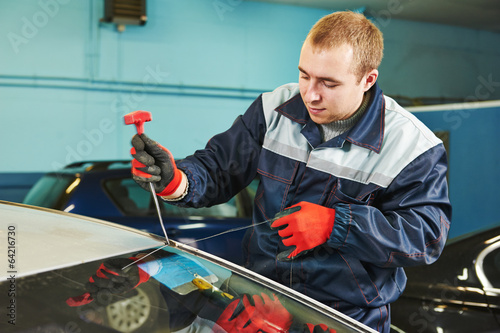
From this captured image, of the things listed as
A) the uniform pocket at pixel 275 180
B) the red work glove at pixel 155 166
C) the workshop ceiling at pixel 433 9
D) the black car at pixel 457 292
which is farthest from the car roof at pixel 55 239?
the workshop ceiling at pixel 433 9

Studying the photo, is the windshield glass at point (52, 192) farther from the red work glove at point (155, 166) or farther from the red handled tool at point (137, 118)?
the red handled tool at point (137, 118)

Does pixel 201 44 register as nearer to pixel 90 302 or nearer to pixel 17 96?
pixel 17 96

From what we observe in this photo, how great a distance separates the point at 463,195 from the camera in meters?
4.41

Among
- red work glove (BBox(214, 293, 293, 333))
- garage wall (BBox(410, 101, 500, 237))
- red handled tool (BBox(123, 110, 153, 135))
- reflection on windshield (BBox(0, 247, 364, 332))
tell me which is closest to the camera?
reflection on windshield (BBox(0, 247, 364, 332))

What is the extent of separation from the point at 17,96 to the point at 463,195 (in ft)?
15.0

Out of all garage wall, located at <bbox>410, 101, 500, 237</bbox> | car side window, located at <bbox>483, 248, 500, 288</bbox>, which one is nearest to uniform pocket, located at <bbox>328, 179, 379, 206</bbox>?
car side window, located at <bbox>483, 248, 500, 288</bbox>

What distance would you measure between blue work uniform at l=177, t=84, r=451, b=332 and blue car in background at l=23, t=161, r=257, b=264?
1582mm

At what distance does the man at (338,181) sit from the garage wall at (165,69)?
438 cm

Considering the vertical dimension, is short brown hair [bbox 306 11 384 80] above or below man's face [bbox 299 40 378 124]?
above

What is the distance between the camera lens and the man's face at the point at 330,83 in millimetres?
1329

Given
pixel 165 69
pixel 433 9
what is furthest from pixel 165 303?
pixel 433 9

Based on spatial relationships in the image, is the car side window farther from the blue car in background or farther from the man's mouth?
the blue car in background

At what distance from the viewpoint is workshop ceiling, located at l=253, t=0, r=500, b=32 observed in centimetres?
566

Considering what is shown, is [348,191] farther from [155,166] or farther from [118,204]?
[118,204]
